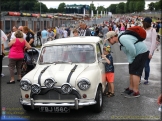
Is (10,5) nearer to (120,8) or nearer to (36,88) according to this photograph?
(120,8)

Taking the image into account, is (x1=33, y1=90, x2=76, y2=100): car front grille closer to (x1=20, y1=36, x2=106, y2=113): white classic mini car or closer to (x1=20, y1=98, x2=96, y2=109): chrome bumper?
(x1=20, y1=36, x2=106, y2=113): white classic mini car

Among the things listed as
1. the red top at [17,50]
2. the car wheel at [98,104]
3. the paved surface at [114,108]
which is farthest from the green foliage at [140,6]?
the car wheel at [98,104]

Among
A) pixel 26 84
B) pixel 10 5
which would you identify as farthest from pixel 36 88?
pixel 10 5

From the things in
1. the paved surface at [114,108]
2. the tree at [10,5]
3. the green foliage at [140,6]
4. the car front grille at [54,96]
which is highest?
the green foliage at [140,6]

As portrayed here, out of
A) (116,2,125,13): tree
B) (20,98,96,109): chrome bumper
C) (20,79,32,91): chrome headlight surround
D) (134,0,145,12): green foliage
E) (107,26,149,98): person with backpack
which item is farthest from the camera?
(116,2,125,13): tree

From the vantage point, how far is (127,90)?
725 cm

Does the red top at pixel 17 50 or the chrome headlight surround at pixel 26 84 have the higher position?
the red top at pixel 17 50

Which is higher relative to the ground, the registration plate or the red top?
the red top

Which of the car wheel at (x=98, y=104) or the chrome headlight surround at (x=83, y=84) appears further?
the car wheel at (x=98, y=104)

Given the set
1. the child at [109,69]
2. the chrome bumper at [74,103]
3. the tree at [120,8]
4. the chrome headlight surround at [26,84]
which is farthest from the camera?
the tree at [120,8]

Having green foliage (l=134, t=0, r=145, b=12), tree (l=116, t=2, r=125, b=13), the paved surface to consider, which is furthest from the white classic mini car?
tree (l=116, t=2, r=125, b=13)

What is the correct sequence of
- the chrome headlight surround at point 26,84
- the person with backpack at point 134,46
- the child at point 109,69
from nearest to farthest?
1. the chrome headlight surround at point 26,84
2. the person with backpack at point 134,46
3. the child at point 109,69

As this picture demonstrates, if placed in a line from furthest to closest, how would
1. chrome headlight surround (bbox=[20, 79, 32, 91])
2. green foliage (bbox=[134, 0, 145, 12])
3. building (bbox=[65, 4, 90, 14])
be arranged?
green foliage (bbox=[134, 0, 145, 12]) → building (bbox=[65, 4, 90, 14]) → chrome headlight surround (bbox=[20, 79, 32, 91])

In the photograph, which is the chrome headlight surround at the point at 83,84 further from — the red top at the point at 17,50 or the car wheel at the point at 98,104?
the red top at the point at 17,50
